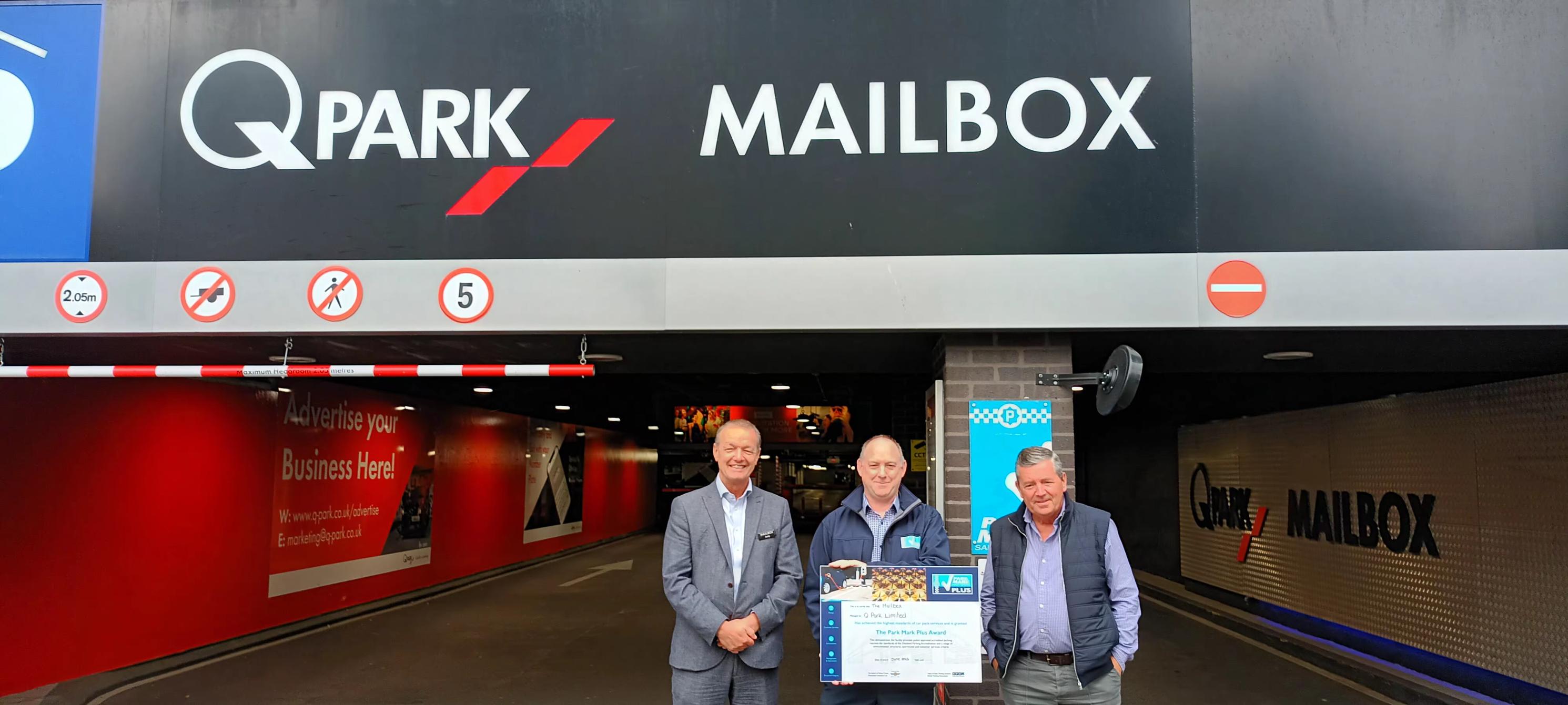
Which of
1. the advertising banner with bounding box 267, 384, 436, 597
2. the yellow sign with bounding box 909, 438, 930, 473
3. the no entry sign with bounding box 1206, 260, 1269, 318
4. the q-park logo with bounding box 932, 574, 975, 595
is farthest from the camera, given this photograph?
the yellow sign with bounding box 909, 438, 930, 473

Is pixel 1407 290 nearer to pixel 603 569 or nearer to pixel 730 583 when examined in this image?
pixel 730 583

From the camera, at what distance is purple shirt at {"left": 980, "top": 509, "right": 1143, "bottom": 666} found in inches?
137

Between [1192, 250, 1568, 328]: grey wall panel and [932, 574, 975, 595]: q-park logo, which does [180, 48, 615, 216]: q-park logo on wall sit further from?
[1192, 250, 1568, 328]: grey wall panel

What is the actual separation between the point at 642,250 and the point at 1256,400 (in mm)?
7927

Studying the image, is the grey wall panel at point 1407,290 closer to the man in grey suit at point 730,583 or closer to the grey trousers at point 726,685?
the man in grey suit at point 730,583

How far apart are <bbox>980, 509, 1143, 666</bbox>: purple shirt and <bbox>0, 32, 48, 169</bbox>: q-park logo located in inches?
224

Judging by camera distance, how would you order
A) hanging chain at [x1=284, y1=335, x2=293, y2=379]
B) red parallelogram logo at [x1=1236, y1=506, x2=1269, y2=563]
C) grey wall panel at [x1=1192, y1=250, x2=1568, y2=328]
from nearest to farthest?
grey wall panel at [x1=1192, y1=250, x2=1568, y2=328] < hanging chain at [x1=284, y1=335, x2=293, y2=379] < red parallelogram logo at [x1=1236, y1=506, x2=1269, y2=563]

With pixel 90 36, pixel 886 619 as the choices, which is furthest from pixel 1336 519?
pixel 90 36

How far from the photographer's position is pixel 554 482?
17.1 metres

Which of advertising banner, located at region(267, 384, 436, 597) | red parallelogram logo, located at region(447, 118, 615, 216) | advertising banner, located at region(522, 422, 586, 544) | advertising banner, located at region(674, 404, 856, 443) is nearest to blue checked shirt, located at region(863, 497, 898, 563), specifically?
red parallelogram logo, located at region(447, 118, 615, 216)

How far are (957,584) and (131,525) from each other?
695cm

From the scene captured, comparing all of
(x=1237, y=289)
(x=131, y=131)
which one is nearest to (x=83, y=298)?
(x=131, y=131)

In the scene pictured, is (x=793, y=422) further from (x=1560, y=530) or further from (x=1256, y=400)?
(x=1560, y=530)

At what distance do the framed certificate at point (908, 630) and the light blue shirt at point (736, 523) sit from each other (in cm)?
46
